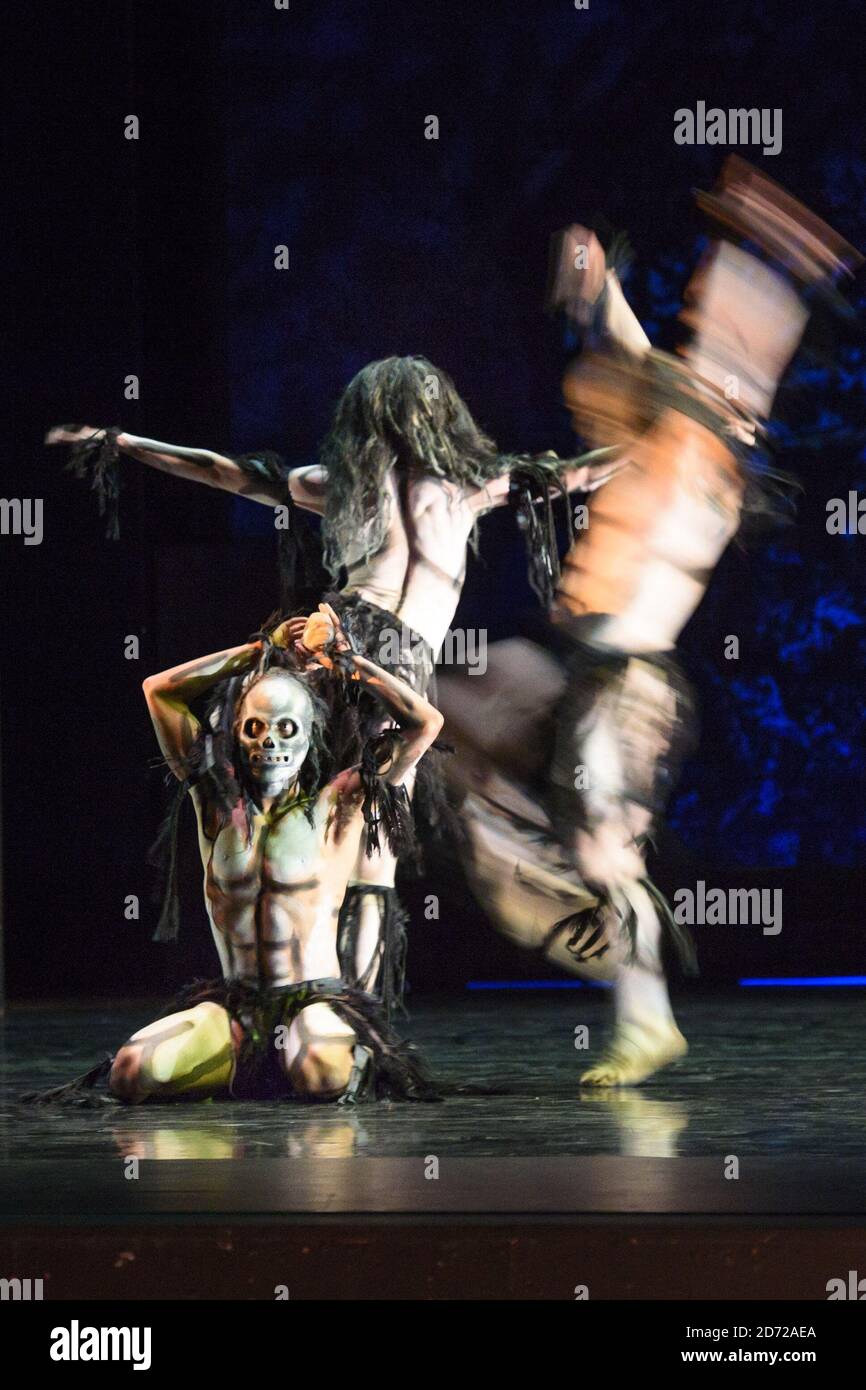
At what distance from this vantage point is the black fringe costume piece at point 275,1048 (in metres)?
4.02

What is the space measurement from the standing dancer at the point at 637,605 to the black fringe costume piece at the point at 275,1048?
1.35 feet

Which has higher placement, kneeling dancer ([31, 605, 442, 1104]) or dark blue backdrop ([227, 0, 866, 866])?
dark blue backdrop ([227, 0, 866, 866])

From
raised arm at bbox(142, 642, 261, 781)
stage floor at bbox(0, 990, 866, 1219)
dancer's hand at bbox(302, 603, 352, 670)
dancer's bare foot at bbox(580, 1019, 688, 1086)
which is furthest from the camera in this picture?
dancer's bare foot at bbox(580, 1019, 688, 1086)

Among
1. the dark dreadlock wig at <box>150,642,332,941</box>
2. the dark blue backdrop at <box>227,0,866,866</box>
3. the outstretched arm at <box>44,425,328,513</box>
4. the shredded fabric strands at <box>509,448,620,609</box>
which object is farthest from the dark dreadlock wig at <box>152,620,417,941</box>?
the dark blue backdrop at <box>227,0,866,866</box>

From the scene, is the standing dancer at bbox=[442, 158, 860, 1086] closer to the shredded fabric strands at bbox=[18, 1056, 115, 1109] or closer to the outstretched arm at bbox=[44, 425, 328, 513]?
the outstretched arm at bbox=[44, 425, 328, 513]

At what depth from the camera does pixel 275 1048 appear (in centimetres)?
408

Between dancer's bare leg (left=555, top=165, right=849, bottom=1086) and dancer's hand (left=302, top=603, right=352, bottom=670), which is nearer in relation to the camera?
dancer's hand (left=302, top=603, right=352, bottom=670)

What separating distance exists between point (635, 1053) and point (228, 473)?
1.57 meters

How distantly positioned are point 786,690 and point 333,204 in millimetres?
1770

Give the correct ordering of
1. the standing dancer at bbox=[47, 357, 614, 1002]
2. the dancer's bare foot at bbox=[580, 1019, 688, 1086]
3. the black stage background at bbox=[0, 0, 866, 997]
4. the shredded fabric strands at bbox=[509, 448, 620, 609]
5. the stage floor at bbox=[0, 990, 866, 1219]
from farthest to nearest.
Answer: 1. the black stage background at bbox=[0, 0, 866, 997]
2. the shredded fabric strands at bbox=[509, 448, 620, 609]
3. the standing dancer at bbox=[47, 357, 614, 1002]
4. the dancer's bare foot at bbox=[580, 1019, 688, 1086]
5. the stage floor at bbox=[0, 990, 866, 1219]

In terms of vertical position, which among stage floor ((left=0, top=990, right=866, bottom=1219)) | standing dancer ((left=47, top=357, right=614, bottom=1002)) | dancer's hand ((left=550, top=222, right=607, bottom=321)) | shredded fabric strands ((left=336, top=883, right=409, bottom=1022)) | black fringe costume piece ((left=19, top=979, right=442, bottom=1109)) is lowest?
stage floor ((left=0, top=990, right=866, bottom=1219))

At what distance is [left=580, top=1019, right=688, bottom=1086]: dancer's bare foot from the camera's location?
4223 millimetres

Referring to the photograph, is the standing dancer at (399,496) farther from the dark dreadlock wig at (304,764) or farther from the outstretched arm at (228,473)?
the dark dreadlock wig at (304,764)
